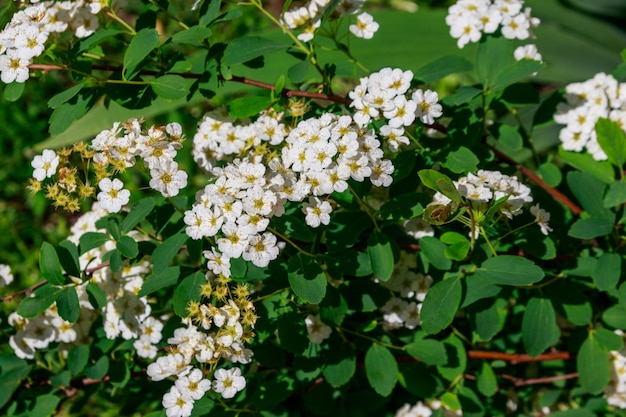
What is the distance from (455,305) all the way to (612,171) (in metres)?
0.51

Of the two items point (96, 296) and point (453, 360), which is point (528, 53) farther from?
point (96, 296)

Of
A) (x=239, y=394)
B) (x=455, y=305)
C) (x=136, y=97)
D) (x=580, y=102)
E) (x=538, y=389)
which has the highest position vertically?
(x=136, y=97)

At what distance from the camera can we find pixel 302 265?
1235mm

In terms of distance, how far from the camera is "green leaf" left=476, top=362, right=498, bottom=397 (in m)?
1.53

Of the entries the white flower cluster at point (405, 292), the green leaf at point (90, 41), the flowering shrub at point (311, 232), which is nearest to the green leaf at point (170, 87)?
the flowering shrub at point (311, 232)

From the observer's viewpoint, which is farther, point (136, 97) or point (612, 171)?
point (612, 171)

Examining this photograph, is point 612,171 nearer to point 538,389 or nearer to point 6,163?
point 538,389

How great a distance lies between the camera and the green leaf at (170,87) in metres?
1.27

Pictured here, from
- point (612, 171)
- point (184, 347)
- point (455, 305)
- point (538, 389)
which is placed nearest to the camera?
point (184, 347)

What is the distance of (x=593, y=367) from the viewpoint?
1.47 meters

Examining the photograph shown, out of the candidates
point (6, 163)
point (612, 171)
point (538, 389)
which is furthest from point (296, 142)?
point (6, 163)

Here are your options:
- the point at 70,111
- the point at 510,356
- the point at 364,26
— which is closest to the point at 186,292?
the point at 70,111

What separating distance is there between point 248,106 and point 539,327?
2.34 feet

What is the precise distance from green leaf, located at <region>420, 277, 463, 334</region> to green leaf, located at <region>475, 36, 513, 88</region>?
16.8 inches
